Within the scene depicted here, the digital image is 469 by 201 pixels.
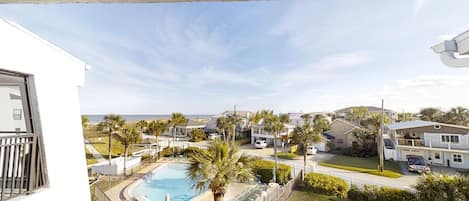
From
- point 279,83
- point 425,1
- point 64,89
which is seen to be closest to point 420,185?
point 425,1

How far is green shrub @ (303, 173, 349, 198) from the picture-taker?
12.0 meters

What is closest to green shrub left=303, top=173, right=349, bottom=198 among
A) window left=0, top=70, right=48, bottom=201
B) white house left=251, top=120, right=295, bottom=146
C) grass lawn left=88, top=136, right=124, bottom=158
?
window left=0, top=70, right=48, bottom=201

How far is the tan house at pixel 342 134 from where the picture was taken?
27078 millimetres

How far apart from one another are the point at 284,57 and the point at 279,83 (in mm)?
12010

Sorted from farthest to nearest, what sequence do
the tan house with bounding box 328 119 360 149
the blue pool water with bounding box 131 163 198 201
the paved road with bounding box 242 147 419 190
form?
the tan house with bounding box 328 119 360 149
the paved road with bounding box 242 147 419 190
the blue pool water with bounding box 131 163 198 201

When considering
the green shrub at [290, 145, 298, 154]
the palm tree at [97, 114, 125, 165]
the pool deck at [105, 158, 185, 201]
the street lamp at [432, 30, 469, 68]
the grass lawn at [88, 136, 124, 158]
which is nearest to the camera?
the street lamp at [432, 30, 469, 68]

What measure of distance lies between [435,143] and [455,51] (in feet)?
75.4

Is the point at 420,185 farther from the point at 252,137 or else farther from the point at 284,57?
the point at 252,137

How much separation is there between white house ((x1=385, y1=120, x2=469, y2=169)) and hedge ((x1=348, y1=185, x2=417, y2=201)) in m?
13.1

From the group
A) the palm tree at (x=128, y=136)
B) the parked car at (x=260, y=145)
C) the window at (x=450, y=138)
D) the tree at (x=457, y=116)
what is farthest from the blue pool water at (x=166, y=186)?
the tree at (x=457, y=116)

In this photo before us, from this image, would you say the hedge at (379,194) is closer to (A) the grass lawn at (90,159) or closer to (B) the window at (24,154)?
(B) the window at (24,154)

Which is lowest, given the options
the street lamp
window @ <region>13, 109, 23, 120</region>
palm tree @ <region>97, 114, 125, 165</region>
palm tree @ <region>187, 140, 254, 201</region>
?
palm tree @ <region>187, 140, 254, 201</region>

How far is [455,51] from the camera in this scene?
240 centimetres

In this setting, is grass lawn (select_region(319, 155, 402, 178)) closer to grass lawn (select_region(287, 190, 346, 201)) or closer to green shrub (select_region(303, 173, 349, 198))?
green shrub (select_region(303, 173, 349, 198))
